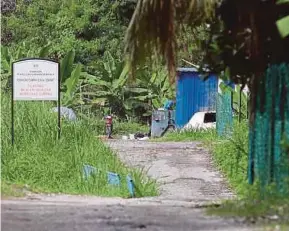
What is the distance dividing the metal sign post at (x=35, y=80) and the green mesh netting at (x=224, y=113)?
5701 mm

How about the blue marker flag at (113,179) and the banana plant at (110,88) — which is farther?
the banana plant at (110,88)

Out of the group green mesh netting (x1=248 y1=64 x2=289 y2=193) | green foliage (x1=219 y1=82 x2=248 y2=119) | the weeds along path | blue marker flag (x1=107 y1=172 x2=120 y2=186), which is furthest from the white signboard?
green mesh netting (x1=248 y1=64 x2=289 y2=193)

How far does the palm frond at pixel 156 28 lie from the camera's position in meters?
8.30

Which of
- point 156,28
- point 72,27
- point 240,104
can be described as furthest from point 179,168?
point 72,27

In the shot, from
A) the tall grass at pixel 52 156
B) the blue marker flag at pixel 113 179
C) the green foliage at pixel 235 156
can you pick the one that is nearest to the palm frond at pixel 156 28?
the tall grass at pixel 52 156

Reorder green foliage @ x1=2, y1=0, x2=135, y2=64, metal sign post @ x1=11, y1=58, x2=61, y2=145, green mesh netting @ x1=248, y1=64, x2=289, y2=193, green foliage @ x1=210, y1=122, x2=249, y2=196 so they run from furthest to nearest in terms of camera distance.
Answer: green foliage @ x1=2, y1=0, x2=135, y2=64, metal sign post @ x1=11, y1=58, x2=61, y2=145, green foliage @ x1=210, y1=122, x2=249, y2=196, green mesh netting @ x1=248, y1=64, x2=289, y2=193

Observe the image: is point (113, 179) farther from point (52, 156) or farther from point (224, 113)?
point (224, 113)

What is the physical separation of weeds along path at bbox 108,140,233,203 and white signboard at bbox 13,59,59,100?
2272 mm

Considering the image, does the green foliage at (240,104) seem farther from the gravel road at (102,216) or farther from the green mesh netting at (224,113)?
the gravel road at (102,216)

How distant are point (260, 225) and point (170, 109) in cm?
2030

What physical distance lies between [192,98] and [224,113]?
713cm

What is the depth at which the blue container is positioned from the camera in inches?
1036

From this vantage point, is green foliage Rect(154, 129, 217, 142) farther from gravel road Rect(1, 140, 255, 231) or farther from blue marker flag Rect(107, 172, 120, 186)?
gravel road Rect(1, 140, 255, 231)

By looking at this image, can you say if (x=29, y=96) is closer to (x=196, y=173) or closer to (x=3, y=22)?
(x=196, y=173)
